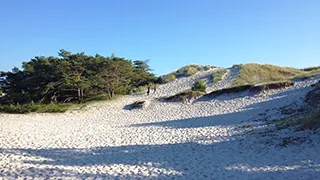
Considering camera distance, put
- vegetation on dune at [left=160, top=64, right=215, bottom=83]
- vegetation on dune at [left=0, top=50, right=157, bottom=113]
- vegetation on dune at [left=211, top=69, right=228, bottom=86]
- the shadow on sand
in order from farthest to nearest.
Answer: vegetation on dune at [left=160, top=64, right=215, bottom=83] < vegetation on dune at [left=211, top=69, right=228, bottom=86] < vegetation on dune at [left=0, top=50, right=157, bottom=113] < the shadow on sand

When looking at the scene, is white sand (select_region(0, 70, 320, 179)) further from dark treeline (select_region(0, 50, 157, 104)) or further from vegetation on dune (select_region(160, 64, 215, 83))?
vegetation on dune (select_region(160, 64, 215, 83))

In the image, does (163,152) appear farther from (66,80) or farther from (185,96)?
(66,80)

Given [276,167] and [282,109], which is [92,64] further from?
[276,167]

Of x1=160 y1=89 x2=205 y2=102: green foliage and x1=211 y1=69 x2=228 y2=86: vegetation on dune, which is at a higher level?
x1=211 y1=69 x2=228 y2=86: vegetation on dune

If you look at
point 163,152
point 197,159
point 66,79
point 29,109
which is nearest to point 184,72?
point 66,79

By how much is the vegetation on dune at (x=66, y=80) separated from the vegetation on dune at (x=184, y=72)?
5.92 m

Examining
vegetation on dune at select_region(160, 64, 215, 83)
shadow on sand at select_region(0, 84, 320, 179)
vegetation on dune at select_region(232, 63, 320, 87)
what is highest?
vegetation on dune at select_region(160, 64, 215, 83)

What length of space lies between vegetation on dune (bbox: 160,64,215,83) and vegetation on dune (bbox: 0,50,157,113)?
5.92 metres

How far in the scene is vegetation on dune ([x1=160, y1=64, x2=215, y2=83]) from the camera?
131ft

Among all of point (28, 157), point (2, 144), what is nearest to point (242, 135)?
point (28, 157)

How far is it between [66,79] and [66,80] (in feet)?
0.42

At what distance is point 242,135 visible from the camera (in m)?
12.4

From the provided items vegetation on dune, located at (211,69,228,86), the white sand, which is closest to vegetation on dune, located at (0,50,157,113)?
vegetation on dune, located at (211,69,228,86)

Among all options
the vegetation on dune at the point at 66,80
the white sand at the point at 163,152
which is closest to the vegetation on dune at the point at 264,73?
the vegetation on dune at the point at 66,80
